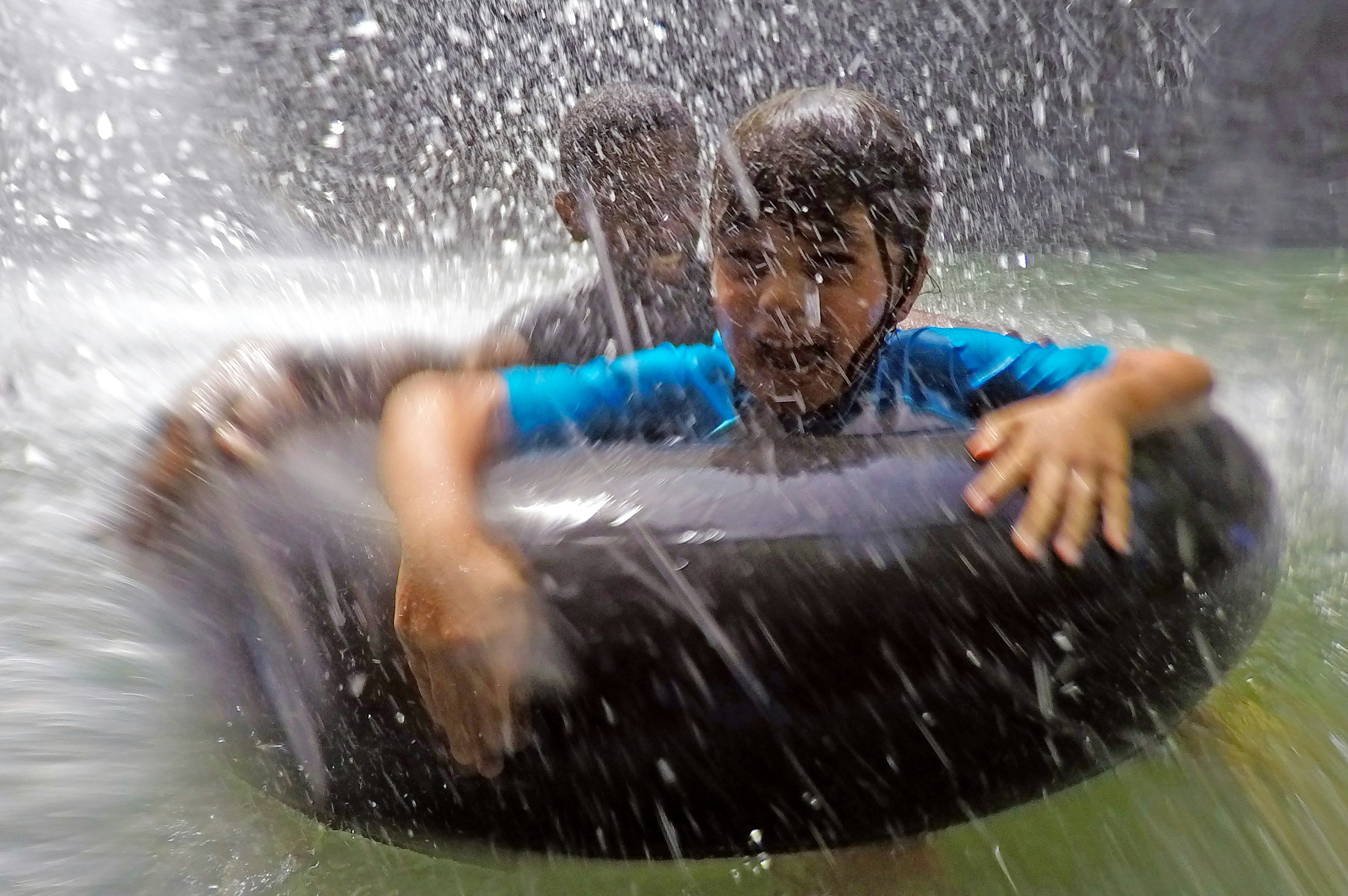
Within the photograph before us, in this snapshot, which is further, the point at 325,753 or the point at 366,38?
the point at 366,38

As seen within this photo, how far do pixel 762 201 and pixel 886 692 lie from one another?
1.67ft

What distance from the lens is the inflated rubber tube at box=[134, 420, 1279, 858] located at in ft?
2.60

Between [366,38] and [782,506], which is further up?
[366,38]

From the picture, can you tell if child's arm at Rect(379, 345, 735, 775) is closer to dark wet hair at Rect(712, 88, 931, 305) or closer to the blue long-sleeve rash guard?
the blue long-sleeve rash guard

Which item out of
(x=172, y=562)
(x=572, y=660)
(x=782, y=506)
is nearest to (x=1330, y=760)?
(x=782, y=506)

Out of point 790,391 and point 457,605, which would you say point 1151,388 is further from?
point 457,605

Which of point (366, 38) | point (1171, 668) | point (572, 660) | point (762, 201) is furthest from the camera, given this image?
point (366, 38)

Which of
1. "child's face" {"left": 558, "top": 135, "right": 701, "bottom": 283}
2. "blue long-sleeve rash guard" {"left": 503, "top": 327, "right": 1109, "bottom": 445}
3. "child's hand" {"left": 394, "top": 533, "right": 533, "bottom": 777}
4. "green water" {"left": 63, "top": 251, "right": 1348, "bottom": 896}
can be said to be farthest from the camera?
"child's face" {"left": 558, "top": 135, "right": 701, "bottom": 283}

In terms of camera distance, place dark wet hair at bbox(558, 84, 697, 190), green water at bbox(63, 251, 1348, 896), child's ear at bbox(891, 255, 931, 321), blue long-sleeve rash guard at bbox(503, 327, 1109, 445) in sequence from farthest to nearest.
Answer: dark wet hair at bbox(558, 84, 697, 190) → child's ear at bbox(891, 255, 931, 321) → blue long-sleeve rash guard at bbox(503, 327, 1109, 445) → green water at bbox(63, 251, 1348, 896)

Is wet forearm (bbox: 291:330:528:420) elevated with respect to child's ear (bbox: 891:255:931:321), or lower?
elevated

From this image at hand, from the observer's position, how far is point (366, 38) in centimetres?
519

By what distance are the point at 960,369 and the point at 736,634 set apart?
0.47 metres

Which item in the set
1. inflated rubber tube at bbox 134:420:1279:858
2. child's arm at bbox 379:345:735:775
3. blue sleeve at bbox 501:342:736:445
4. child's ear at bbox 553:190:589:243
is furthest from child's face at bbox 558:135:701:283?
inflated rubber tube at bbox 134:420:1279:858

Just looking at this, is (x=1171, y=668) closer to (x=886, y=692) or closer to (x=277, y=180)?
(x=886, y=692)
